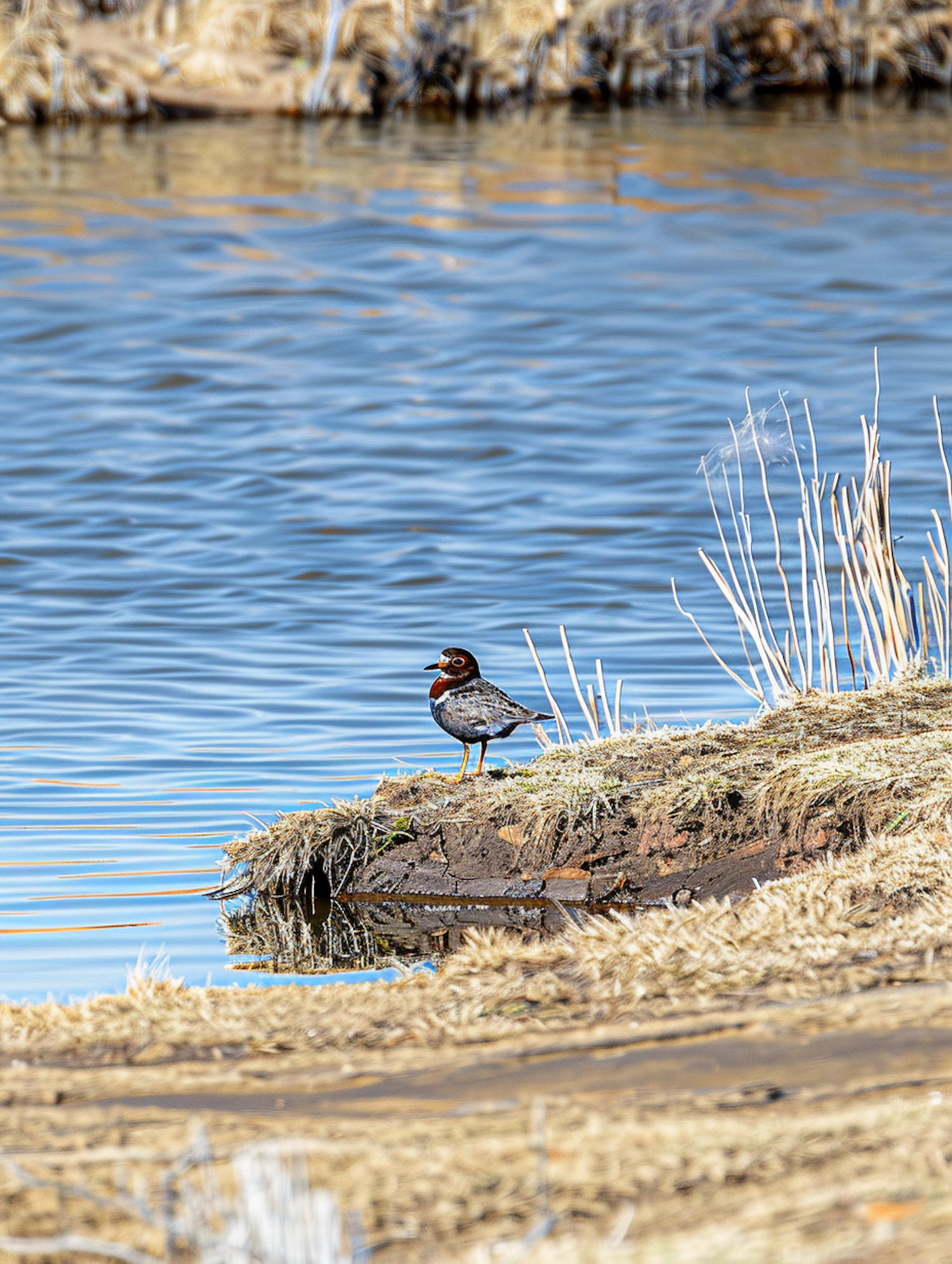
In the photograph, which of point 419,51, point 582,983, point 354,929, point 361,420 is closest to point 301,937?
point 354,929

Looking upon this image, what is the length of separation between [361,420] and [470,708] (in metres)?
10.2

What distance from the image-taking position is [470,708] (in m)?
6.85

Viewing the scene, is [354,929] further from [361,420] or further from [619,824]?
[361,420]

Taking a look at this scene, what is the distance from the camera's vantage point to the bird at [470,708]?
6.83 m

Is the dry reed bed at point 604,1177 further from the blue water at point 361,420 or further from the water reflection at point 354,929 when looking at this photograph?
the water reflection at point 354,929

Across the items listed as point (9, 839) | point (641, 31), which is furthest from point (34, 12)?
point (9, 839)

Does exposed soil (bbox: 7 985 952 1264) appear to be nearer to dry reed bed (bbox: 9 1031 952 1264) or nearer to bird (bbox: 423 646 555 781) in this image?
dry reed bed (bbox: 9 1031 952 1264)

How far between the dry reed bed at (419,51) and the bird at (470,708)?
58.0 feet

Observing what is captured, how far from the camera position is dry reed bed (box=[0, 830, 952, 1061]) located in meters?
3.86

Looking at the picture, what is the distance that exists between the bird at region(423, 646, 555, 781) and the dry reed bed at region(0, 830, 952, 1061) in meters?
2.03

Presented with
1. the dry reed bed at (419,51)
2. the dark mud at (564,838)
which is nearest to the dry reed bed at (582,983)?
the dark mud at (564,838)

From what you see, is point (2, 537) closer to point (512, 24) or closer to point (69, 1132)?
point (69, 1132)

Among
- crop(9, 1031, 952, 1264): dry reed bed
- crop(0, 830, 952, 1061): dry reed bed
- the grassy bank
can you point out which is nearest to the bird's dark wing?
crop(0, 830, 952, 1061): dry reed bed

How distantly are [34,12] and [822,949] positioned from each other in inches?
839
